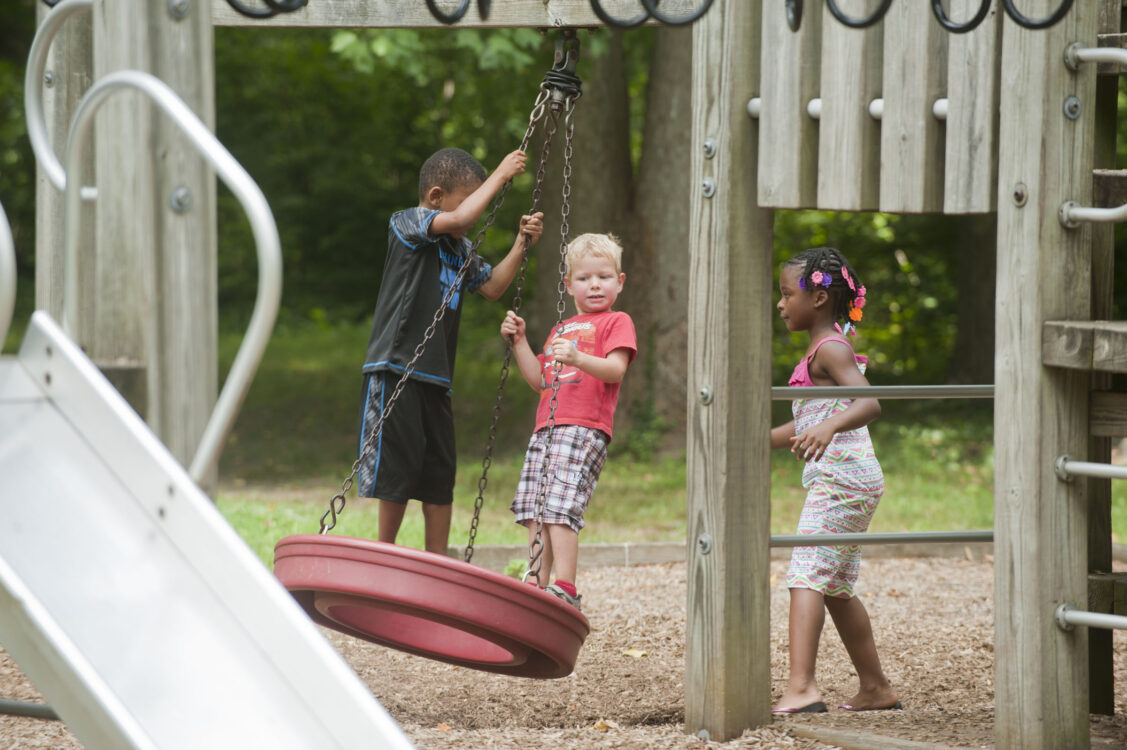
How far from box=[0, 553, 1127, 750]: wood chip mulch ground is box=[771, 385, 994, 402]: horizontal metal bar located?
0.96 m

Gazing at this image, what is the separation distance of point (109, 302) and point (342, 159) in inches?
710

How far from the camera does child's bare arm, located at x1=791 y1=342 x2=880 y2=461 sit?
12.8ft

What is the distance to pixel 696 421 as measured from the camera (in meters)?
3.64

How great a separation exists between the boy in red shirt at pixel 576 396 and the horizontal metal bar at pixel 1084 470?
1503 millimetres

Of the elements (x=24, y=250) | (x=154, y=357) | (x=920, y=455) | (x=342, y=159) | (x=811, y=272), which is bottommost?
(x=920, y=455)

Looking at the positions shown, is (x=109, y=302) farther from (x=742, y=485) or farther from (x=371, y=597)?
(x=742, y=485)

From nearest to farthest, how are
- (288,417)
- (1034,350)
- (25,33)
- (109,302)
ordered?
(109,302) < (1034,350) < (288,417) < (25,33)

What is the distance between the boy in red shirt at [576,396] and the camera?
13.9 ft

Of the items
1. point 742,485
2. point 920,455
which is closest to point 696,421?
point 742,485

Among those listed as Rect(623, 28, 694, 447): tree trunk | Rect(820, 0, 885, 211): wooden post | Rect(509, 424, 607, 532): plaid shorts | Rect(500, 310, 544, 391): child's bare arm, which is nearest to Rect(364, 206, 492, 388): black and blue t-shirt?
Rect(500, 310, 544, 391): child's bare arm

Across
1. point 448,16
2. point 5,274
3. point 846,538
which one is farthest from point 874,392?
point 5,274

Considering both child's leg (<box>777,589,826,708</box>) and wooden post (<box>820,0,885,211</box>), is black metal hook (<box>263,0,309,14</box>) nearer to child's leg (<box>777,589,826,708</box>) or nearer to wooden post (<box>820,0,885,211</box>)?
wooden post (<box>820,0,885,211</box>)

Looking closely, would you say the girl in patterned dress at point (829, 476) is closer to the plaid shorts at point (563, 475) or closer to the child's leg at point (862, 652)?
the child's leg at point (862, 652)

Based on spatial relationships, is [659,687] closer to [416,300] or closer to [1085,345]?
[416,300]
